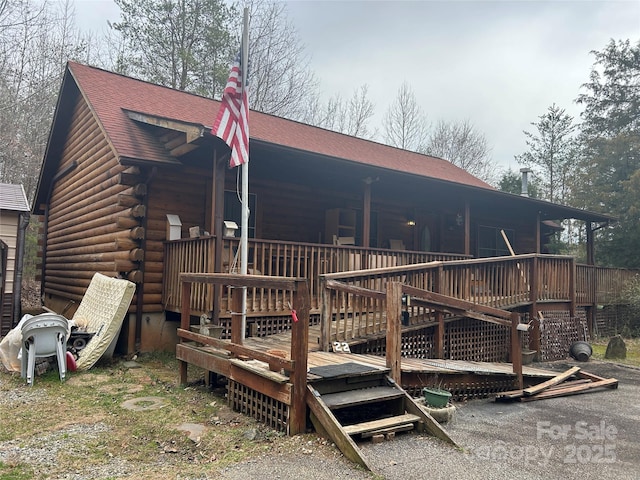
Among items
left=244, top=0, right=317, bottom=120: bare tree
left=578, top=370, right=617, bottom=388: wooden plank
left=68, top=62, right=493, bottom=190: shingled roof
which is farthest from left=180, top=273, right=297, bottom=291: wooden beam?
left=244, top=0, right=317, bottom=120: bare tree

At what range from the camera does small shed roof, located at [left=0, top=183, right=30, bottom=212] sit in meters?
10.3

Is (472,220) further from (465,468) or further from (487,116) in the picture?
(487,116)

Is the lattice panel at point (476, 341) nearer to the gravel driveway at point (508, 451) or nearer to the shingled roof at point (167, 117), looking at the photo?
the gravel driveway at point (508, 451)

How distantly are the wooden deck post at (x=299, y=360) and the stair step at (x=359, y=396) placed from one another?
9.4 inches

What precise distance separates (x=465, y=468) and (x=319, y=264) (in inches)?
190

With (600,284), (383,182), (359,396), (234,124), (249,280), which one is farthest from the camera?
(600,284)

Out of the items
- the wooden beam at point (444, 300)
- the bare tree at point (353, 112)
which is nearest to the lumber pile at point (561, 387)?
the wooden beam at point (444, 300)

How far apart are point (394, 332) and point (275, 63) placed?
1978 centimetres

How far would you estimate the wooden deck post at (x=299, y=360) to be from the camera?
409cm

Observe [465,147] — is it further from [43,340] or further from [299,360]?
[299,360]

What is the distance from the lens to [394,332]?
507 centimetres

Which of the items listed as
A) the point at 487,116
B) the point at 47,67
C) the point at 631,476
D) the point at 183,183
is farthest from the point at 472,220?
the point at 487,116

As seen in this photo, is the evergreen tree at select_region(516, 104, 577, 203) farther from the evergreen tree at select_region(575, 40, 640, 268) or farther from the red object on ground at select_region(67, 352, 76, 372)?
the red object on ground at select_region(67, 352, 76, 372)

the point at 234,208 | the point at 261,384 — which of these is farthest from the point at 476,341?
the point at 234,208
